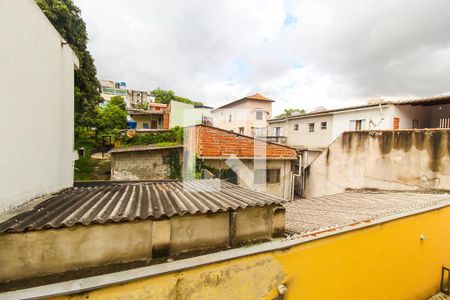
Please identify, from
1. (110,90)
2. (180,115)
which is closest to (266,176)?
(180,115)

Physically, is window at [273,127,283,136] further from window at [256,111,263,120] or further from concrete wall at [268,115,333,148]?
window at [256,111,263,120]

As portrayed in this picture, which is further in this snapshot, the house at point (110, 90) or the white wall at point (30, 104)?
the house at point (110, 90)

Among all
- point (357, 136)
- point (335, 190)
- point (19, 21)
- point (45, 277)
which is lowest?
point (335, 190)

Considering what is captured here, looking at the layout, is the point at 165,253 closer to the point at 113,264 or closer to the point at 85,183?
the point at 113,264

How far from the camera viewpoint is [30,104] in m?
4.04

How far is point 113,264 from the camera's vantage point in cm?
292

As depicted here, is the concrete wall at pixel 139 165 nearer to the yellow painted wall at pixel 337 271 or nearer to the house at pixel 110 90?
the yellow painted wall at pixel 337 271

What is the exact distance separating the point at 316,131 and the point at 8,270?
2058 cm

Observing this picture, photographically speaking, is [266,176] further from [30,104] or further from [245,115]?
[245,115]

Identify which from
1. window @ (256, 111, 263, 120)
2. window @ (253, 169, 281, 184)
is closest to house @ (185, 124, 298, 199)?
window @ (253, 169, 281, 184)

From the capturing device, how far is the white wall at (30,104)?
3375mm

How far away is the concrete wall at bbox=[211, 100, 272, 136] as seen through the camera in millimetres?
32406

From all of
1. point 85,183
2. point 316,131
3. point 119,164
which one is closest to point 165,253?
point 85,183

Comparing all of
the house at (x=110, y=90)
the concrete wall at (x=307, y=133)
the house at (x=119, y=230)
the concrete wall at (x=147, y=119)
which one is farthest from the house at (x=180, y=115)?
the house at (x=110, y=90)
